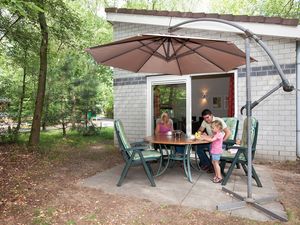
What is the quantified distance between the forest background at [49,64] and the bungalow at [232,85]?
176 centimetres

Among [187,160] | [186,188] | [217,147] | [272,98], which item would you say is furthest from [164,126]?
[272,98]

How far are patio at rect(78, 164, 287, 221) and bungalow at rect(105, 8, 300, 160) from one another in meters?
1.37

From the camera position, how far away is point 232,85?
22.3ft

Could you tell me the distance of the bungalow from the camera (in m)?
5.65

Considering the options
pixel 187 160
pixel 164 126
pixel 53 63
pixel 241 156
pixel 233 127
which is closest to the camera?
pixel 241 156

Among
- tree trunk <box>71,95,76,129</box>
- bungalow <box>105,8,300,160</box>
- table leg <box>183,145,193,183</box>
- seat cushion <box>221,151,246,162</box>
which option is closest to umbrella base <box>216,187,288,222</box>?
seat cushion <box>221,151,246,162</box>

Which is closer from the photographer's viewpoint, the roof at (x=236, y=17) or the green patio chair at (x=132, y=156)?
the green patio chair at (x=132, y=156)

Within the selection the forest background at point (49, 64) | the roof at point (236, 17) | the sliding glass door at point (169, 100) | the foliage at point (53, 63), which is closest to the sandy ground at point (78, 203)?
the sliding glass door at point (169, 100)

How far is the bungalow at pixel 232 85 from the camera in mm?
5652

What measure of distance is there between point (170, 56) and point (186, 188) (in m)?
2.44

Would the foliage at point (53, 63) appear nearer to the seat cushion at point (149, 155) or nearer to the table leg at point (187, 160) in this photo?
the seat cushion at point (149, 155)

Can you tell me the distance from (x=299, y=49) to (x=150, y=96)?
3701 mm

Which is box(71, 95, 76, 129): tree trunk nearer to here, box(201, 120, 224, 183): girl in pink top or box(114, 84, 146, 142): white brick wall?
box(114, 84, 146, 142): white brick wall

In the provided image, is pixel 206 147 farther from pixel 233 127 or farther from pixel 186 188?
pixel 186 188
